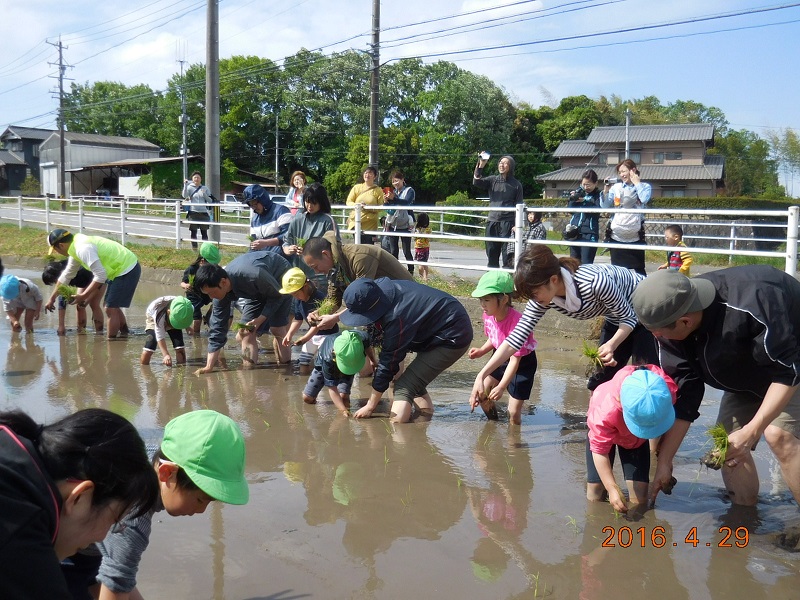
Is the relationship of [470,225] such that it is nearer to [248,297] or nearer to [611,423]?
[248,297]

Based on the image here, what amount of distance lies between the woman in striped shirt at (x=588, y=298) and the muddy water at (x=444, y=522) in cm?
75

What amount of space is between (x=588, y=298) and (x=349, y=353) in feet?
6.04

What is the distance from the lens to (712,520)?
158 inches

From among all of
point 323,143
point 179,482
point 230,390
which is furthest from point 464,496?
point 323,143

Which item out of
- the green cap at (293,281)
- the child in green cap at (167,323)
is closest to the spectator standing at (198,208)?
the child in green cap at (167,323)

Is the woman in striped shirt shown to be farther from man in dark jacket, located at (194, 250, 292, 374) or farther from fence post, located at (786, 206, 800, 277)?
fence post, located at (786, 206, 800, 277)

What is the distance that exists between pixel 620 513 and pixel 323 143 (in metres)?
56.6

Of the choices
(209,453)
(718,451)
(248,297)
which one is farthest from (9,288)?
(718,451)

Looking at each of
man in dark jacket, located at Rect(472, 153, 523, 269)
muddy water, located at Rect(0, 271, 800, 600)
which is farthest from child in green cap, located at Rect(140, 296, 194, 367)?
man in dark jacket, located at Rect(472, 153, 523, 269)

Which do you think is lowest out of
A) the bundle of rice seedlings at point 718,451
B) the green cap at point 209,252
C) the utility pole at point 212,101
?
the bundle of rice seedlings at point 718,451

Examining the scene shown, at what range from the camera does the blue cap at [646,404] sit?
361 centimetres

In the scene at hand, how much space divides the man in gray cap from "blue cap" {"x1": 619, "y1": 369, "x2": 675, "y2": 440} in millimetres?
239

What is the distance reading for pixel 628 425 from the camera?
12.1 ft
